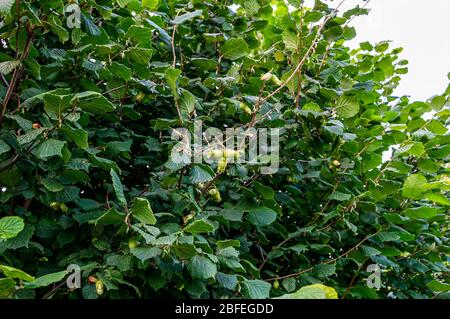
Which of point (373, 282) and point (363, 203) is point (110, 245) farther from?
point (373, 282)

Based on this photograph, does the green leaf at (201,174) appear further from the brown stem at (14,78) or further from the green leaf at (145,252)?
the brown stem at (14,78)

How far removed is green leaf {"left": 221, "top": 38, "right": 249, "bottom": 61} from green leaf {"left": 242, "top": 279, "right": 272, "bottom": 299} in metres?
0.92

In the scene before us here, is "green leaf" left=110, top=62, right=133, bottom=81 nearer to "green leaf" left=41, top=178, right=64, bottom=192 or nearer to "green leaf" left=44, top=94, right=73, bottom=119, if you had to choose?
"green leaf" left=44, top=94, right=73, bottom=119

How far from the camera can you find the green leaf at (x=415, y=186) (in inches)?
76.9

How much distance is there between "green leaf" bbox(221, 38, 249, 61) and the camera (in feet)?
6.03

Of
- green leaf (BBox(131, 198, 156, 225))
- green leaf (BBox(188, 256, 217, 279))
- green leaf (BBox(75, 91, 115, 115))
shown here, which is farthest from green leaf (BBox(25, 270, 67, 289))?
green leaf (BBox(75, 91, 115, 115))

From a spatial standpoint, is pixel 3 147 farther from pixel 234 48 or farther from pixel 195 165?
pixel 234 48

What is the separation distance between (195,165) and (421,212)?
1.13 metres

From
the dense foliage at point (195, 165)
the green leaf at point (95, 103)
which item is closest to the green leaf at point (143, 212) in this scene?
the dense foliage at point (195, 165)

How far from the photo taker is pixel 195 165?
4.80 ft

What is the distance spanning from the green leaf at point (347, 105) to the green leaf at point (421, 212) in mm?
544

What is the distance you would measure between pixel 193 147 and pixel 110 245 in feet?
1.40
